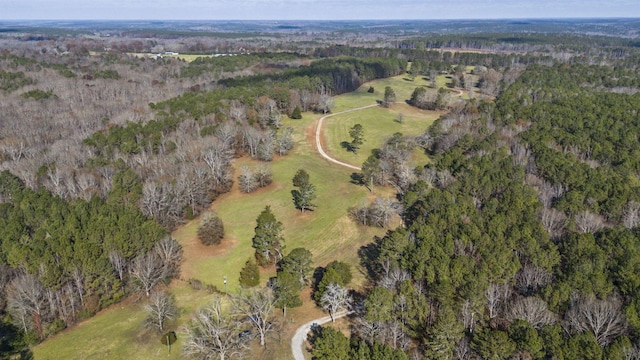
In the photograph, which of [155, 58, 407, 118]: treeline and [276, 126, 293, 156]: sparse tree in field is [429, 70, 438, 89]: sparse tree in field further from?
[276, 126, 293, 156]: sparse tree in field

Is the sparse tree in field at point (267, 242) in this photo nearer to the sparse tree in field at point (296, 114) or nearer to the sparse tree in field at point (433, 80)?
the sparse tree in field at point (296, 114)

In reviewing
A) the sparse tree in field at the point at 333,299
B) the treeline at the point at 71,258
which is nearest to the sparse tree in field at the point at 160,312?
the treeline at the point at 71,258

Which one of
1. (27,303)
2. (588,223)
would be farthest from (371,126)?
(27,303)

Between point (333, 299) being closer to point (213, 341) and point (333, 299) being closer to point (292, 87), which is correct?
point (213, 341)

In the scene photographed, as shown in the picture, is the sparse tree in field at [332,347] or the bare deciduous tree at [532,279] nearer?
the sparse tree in field at [332,347]

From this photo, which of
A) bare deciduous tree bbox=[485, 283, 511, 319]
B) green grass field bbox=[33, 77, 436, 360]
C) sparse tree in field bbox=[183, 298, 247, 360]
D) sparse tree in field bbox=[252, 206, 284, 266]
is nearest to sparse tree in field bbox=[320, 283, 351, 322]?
green grass field bbox=[33, 77, 436, 360]

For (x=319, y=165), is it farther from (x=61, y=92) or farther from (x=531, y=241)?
(x=61, y=92)
